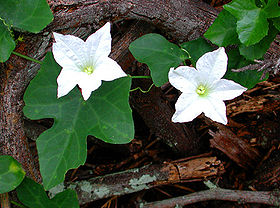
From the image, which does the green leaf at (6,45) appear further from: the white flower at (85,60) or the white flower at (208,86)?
the white flower at (208,86)

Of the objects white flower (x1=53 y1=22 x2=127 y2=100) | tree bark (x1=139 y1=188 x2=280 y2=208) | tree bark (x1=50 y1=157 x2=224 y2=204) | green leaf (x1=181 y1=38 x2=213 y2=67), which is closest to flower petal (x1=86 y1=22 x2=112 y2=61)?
white flower (x1=53 y1=22 x2=127 y2=100)

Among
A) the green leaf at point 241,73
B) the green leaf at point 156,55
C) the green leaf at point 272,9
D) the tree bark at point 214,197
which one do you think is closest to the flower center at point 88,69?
the green leaf at point 156,55

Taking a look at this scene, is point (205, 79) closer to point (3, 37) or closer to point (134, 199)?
point (3, 37)

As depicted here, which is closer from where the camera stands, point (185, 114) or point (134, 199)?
point (185, 114)

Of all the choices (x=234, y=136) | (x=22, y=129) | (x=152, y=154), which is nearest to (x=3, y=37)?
(x=22, y=129)

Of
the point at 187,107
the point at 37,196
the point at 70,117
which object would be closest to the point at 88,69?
the point at 70,117

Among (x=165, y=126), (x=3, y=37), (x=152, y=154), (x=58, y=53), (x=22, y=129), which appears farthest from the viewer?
(x=152, y=154)

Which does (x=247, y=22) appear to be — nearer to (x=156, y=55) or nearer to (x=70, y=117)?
(x=156, y=55)
